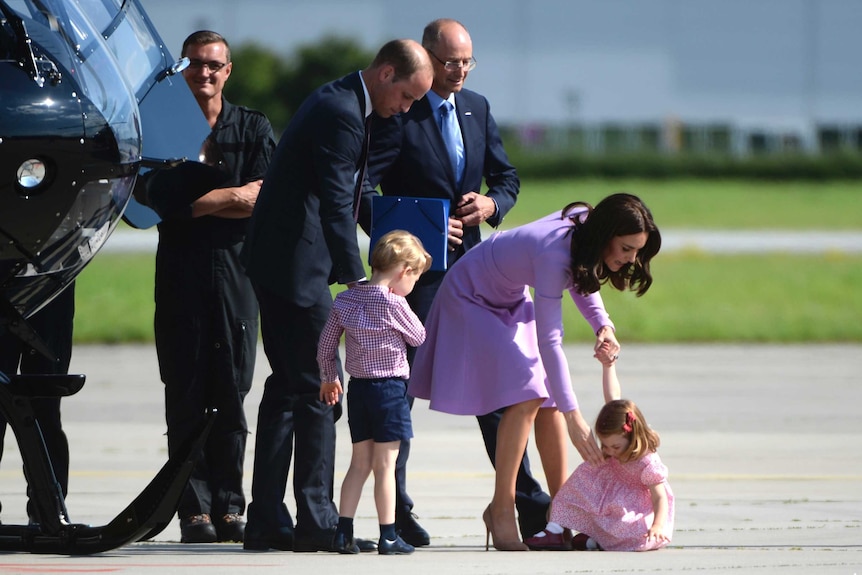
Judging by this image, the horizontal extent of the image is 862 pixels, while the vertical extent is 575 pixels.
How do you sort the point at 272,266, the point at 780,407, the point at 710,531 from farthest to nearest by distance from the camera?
the point at 780,407 < the point at 710,531 < the point at 272,266

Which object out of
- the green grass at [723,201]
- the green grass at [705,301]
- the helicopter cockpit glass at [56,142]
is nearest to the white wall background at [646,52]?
the green grass at [723,201]

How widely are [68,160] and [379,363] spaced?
1528mm

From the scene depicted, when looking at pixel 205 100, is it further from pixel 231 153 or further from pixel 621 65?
pixel 621 65

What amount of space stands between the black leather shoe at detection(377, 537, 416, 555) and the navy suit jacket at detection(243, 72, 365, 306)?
3.05 feet

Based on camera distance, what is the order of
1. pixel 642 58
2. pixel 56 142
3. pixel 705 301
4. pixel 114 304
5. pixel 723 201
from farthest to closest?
1. pixel 642 58
2. pixel 723 201
3. pixel 705 301
4. pixel 114 304
5. pixel 56 142

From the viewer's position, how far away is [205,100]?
20.4 ft

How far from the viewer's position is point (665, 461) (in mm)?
7918

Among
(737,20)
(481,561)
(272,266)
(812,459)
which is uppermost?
(272,266)

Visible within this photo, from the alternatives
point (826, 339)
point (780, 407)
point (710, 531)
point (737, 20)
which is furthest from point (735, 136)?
point (710, 531)

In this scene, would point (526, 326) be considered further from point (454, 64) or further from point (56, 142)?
point (56, 142)

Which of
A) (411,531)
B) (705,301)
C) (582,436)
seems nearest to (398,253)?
(582,436)

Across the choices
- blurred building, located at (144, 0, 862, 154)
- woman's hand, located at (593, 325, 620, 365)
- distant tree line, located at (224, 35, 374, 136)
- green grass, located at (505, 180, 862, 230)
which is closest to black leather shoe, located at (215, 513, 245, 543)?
woman's hand, located at (593, 325, 620, 365)

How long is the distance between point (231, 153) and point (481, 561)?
2.13 m

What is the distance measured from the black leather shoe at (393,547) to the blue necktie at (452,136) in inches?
64.1
